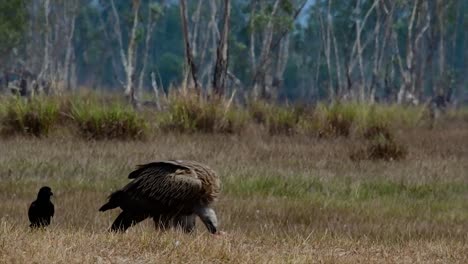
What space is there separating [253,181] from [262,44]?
3760 centimetres

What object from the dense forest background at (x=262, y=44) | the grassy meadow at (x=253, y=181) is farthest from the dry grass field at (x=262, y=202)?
the dense forest background at (x=262, y=44)

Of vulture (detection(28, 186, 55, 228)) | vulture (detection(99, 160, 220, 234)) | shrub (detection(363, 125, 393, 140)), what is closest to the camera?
vulture (detection(28, 186, 55, 228))

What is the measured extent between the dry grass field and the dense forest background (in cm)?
393

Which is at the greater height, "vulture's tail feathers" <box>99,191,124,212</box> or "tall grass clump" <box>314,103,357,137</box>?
"vulture's tail feathers" <box>99,191,124,212</box>

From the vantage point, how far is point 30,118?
49.5 feet

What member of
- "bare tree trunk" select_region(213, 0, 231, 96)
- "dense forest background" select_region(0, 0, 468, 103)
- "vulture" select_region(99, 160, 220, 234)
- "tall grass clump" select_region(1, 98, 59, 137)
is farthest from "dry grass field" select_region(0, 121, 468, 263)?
"dense forest background" select_region(0, 0, 468, 103)

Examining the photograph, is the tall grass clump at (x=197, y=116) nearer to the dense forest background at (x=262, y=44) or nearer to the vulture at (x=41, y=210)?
the dense forest background at (x=262, y=44)

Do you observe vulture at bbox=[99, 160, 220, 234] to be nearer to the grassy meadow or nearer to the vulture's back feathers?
the vulture's back feathers

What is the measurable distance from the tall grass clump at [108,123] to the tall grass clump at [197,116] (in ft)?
3.86

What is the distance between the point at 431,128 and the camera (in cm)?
2188

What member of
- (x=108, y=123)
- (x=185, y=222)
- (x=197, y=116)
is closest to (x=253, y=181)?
(x=185, y=222)

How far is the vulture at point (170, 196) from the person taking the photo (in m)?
6.77

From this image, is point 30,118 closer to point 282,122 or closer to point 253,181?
point 282,122

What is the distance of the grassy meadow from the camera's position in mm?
5816
